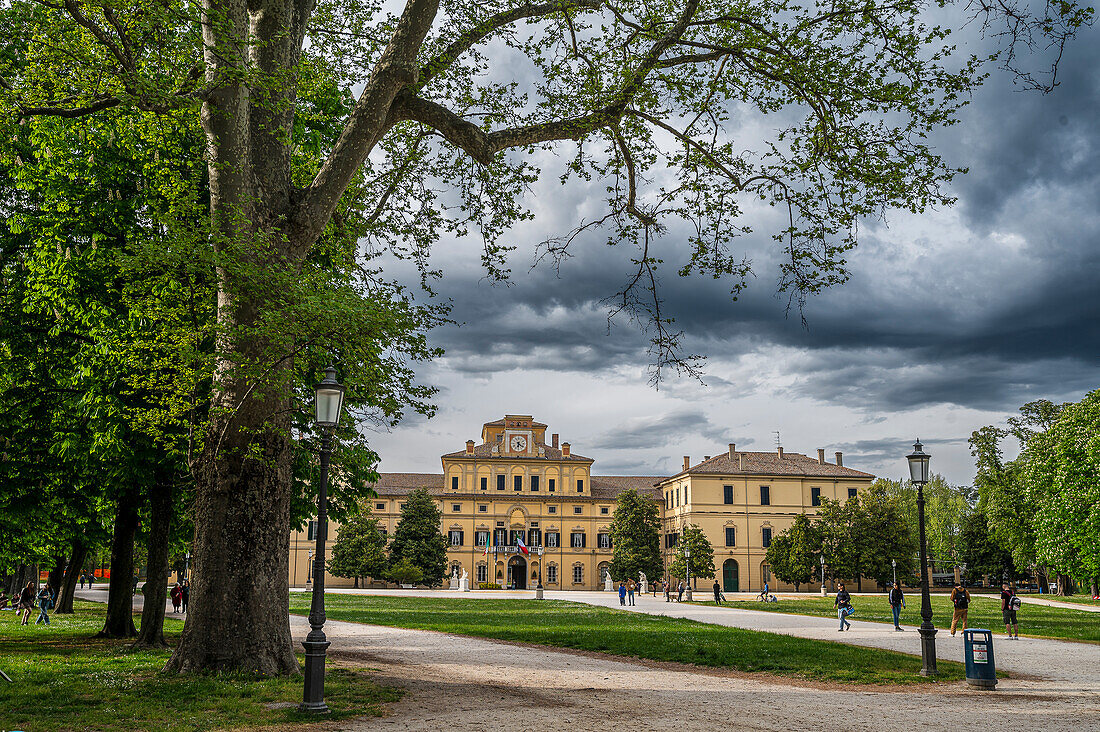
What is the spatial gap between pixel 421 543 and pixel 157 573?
181ft

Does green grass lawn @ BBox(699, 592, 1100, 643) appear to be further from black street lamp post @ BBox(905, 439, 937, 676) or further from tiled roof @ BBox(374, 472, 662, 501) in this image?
tiled roof @ BBox(374, 472, 662, 501)

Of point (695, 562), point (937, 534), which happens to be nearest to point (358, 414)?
point (695, 562)

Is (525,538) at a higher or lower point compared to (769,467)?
lower

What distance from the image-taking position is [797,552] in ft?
187

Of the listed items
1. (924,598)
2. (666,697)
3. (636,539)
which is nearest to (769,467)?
Result: (636,539)

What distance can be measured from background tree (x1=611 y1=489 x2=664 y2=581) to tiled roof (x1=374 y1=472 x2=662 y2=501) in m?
8.50

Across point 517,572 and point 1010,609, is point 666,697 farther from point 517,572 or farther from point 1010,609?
point 517,572

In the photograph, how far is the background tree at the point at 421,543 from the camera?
69.0 meters

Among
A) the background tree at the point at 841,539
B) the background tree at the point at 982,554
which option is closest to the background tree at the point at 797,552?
the background tree at the point at 841,539

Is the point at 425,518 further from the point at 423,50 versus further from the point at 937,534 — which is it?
the point at 423,50

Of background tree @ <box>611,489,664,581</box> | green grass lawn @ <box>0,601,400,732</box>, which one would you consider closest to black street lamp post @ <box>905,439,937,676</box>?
green grass lawn @ <box>0,601,400,732</box>

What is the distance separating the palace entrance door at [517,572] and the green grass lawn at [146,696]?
66.9 meters

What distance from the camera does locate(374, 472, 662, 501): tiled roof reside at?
80.4m

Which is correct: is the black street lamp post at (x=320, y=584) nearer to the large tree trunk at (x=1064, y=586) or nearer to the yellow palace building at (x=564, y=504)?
the large tree trunk at (x=1064, y=586)
